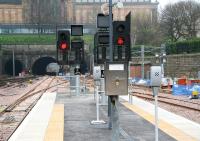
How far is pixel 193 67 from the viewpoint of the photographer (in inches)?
2537

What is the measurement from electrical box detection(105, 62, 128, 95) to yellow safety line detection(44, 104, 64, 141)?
3.70 m

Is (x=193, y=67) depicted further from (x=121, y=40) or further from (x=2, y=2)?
(x=2, y=2)

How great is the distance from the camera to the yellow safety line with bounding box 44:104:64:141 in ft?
46.4

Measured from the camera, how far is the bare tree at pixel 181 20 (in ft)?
287

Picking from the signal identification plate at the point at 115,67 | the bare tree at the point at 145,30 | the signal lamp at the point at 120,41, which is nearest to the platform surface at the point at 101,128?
the signal lamp at the point at 120,41

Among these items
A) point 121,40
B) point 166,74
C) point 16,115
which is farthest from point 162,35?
point 121,40

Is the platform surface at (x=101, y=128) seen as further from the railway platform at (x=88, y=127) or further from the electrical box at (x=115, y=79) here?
the electrical box at (x=115, y=79)

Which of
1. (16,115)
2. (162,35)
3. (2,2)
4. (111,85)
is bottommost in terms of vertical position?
(16,115)

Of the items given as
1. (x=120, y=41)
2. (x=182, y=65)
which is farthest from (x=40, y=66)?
(x=120, y=41)

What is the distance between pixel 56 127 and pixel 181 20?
7416 centimetres

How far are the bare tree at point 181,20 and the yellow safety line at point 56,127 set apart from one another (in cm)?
6842

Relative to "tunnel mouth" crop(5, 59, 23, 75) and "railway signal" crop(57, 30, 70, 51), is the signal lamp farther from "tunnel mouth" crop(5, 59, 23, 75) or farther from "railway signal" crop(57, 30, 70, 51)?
"tunnel mouth" crop(5, 59, 23, 75)

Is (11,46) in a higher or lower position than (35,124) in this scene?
higher

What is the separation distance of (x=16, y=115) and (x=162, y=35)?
77.6m
